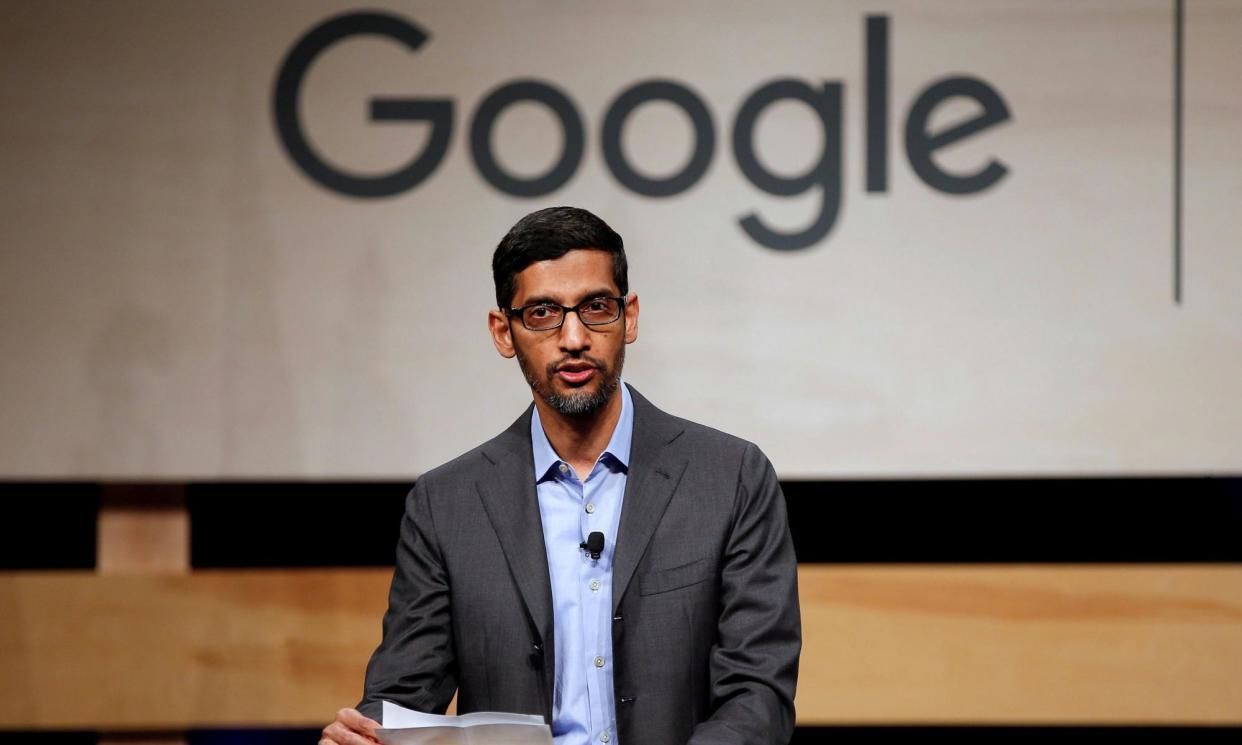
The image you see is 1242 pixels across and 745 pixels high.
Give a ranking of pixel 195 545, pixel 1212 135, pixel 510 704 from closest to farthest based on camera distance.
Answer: pixel 510 704, pixel 1212 135, pixel 195 545

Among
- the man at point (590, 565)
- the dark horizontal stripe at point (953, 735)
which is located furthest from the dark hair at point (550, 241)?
the dark horizontal stripe at point (953, 735)

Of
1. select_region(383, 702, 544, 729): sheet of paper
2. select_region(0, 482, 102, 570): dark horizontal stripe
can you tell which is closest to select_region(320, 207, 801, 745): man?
select_region(383, 702, 544, 729): sheet of paper

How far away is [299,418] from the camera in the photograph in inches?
126

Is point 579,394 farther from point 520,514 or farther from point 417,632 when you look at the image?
point 417,632

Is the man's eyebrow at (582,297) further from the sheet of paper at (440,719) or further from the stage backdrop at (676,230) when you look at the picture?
the stage backdrop at (676,230)

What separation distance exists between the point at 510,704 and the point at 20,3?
2.40 m

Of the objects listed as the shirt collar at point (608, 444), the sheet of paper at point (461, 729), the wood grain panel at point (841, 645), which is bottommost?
the wood grain panel at point (841, 645)

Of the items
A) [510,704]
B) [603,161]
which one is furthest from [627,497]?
[603,161]

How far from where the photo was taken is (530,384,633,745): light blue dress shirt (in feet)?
6.43

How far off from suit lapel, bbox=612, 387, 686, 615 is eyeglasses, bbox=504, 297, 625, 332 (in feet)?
0.65

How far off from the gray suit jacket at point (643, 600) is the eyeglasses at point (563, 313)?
8.2 inches

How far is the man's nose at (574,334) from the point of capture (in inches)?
76.7

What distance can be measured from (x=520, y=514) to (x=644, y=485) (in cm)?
20

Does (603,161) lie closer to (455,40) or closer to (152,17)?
(455,40)
